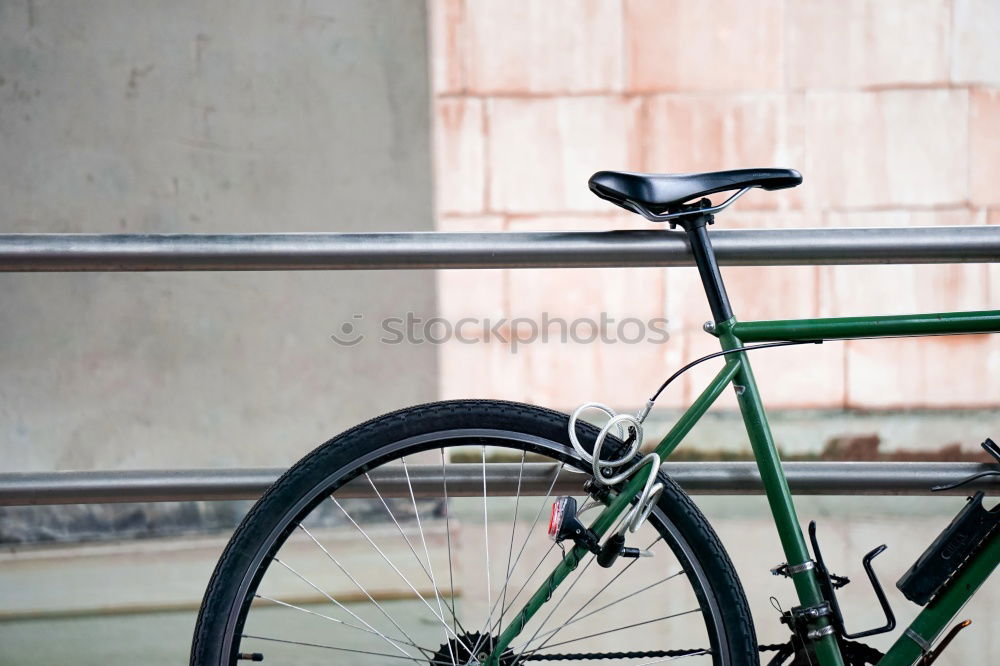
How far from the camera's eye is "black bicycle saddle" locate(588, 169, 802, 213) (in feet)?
4.78

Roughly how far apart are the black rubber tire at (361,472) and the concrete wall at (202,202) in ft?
9.80

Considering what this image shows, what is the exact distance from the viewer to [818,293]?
4.81 meters

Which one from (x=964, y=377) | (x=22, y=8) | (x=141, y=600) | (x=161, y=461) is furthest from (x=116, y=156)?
(x=964, y=377)

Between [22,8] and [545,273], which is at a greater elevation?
[22,8]

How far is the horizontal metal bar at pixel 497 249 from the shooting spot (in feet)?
5.24

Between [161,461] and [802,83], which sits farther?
[802,83]

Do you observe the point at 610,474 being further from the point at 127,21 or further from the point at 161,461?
the point at 127,21

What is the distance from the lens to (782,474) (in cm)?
147

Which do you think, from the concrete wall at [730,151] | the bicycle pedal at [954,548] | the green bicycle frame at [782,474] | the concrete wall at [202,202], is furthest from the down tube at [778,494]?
the concrete wall at [730,151]

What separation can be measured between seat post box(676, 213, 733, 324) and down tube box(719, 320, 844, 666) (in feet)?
0.09

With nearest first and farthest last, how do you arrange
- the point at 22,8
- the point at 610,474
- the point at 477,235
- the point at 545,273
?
the point at 610,474 → the point at 477,235 → the point at 22,8 → the point at 545,273

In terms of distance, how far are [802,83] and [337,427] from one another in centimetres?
291

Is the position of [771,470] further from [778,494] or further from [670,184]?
[670,184]

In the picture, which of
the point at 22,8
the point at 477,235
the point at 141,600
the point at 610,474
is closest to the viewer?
the point at 610,474
